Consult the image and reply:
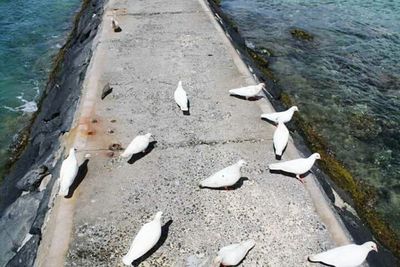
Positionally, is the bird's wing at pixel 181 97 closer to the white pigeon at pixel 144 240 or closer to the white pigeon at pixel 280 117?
the white pigeon at pixel 280 117

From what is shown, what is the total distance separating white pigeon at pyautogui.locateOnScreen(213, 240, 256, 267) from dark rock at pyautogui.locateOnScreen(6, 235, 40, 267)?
229 cm

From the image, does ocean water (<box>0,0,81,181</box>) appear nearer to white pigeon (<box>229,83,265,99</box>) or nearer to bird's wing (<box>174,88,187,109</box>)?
bird's wing (<box>174,88,187,109</box>)

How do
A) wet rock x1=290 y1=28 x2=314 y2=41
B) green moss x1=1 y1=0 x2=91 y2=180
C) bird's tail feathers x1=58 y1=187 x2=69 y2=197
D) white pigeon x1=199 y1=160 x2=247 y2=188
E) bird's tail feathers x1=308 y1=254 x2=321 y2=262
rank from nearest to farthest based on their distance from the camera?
bird's tail feathers x1=308 y1=254 x2=321 y2=262, bird's tail feathers x1=58 y1=187 x2=69 y2=197, white pigeon x1=199 y1=160 x2=247 y2=188, green moss x1=1 y1=0 x2=91 y2=180, wet rock x1=290 y1=28 x2=314 y2=41

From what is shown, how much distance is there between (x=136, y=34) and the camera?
37.8ft

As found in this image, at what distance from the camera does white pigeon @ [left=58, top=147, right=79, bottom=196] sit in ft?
20.2

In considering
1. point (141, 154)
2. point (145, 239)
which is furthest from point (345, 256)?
point (141, 154)

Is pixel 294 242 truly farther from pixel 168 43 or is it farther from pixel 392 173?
pixel 168 43

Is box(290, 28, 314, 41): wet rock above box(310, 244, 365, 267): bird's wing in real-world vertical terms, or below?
below

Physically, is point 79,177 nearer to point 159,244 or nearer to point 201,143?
point 159,244

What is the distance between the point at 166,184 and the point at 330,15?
1269cm

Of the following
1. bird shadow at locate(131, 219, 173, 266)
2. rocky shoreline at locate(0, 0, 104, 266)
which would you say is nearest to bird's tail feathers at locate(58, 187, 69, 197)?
rocky shoreline at locate(0, 0, 104, 266)

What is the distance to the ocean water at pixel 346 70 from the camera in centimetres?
976

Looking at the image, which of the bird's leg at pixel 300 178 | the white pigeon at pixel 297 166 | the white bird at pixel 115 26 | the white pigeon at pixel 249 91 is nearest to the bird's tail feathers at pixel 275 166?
the white pigeon at pixel 297 166

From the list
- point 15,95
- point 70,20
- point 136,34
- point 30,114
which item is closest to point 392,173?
point 136,34
